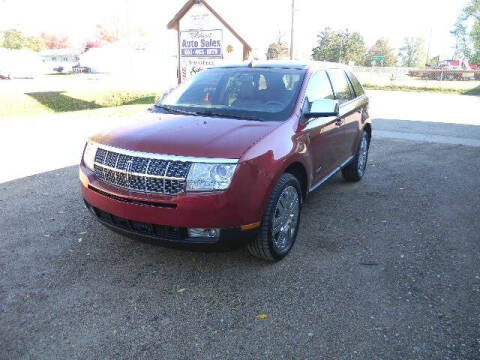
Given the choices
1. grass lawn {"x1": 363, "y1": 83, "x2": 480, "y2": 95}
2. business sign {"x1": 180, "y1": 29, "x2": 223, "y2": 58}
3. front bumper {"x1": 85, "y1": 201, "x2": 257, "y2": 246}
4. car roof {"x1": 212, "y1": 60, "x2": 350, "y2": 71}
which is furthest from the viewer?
grass lawn {"x1": 363, "y1": 83, "x2": 480, "y2": 95}

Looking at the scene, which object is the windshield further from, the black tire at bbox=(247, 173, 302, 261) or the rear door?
the rear door

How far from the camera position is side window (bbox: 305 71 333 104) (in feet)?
14.1

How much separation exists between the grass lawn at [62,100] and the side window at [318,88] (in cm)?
1300

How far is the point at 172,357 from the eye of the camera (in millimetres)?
2625

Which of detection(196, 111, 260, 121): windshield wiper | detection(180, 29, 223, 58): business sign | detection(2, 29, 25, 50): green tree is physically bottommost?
detection(196, 111, 260, 121): windshield wiper

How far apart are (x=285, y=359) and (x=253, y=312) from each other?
526 millimetres

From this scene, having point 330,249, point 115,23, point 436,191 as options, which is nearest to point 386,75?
point 436,191

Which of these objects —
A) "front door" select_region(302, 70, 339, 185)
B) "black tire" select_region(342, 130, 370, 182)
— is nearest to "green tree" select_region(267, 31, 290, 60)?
"black tire" select_region(342, 130, 370, 182)

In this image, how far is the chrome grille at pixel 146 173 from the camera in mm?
3072

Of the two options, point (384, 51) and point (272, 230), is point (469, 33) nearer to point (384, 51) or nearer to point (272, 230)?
point (384, 51)

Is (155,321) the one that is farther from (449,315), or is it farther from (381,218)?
(381,218)

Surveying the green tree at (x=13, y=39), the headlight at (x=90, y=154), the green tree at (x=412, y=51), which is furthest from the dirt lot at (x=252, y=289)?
the green tree at (x=412, y=51)

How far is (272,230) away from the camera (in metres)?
3.52

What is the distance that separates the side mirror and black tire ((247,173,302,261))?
0.69m
